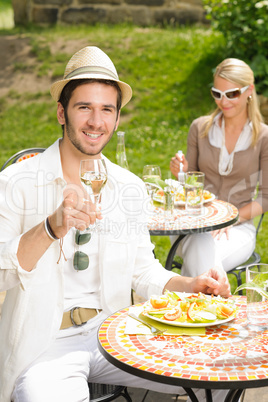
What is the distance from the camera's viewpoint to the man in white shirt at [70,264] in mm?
2504

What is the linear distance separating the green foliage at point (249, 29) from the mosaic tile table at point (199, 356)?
7.48 meters

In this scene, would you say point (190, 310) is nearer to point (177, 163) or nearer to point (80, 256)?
point (80, 256)

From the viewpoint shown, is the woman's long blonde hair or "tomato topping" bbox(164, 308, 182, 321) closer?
"tomato topping" bbox(164, 308, 182, 321)

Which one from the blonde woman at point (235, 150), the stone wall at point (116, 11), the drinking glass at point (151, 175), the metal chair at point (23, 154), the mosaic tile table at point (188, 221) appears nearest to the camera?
the mosaic tile table at point (188, 221)

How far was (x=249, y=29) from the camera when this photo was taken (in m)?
9.38

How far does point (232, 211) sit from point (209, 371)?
2.32 meters

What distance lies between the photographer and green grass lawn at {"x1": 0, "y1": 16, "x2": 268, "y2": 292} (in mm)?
9914

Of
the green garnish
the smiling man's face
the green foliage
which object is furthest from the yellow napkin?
the green foliage

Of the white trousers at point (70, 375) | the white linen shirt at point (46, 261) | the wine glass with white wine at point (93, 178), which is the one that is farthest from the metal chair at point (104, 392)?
the wine glass with white wine at point (93, 178)

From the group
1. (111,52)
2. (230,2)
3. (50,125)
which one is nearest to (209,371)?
(230,2)

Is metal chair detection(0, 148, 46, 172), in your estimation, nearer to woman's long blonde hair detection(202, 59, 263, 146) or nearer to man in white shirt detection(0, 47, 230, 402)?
man in white shirt detection(0, 47, 230, 402)

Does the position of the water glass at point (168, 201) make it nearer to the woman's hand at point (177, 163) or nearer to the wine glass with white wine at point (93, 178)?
the woman's hand at point (177, 163)

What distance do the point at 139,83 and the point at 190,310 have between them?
9504 millimetres

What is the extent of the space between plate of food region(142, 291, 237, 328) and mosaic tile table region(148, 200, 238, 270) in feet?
4.24
